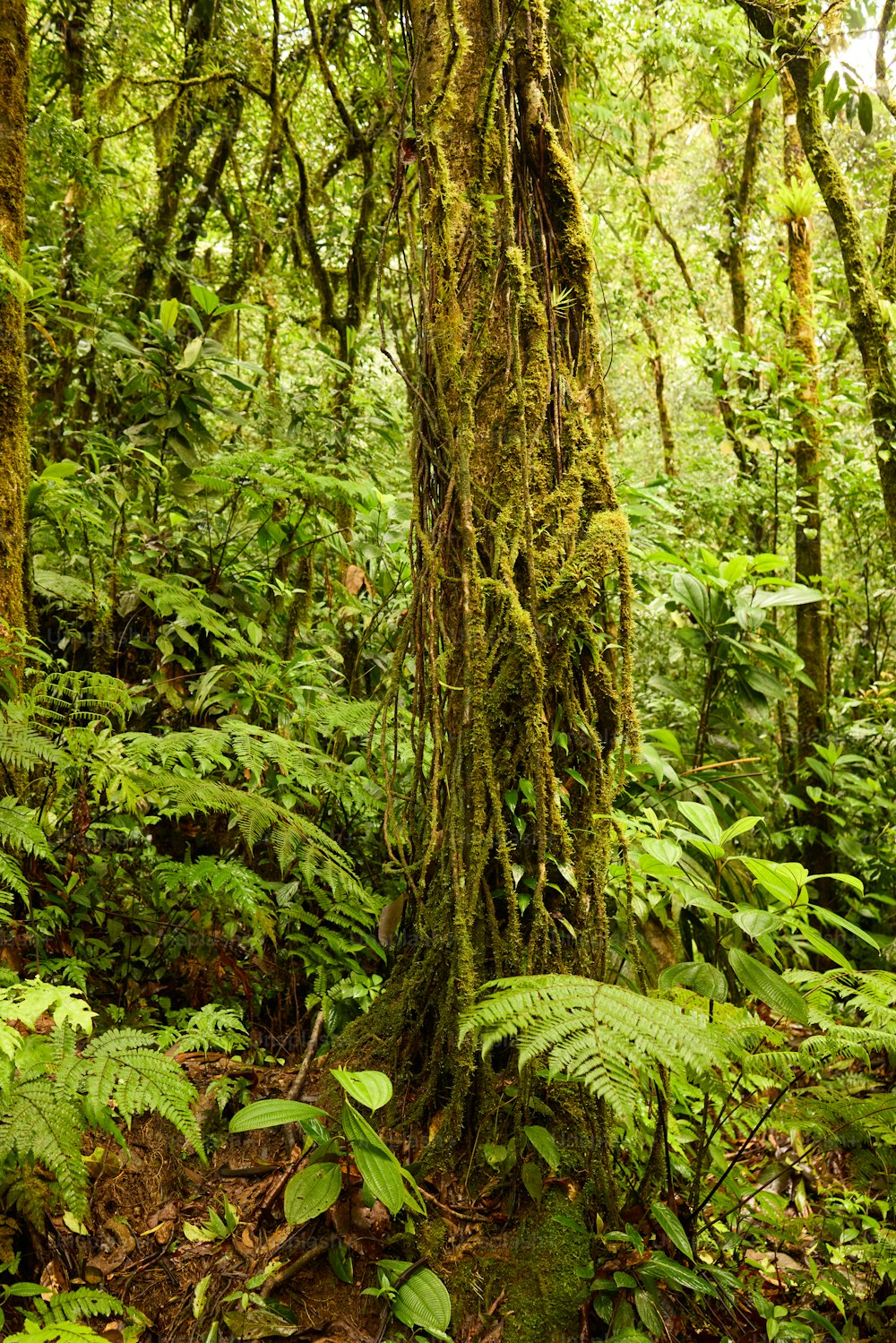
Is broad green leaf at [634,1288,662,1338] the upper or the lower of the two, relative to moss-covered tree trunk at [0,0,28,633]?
lower

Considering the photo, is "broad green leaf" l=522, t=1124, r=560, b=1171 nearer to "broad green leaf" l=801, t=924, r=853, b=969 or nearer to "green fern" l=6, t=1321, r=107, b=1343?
"broad green leaf" l=801, t=924, r=853, b=969

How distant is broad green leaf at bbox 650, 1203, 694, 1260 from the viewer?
1774mm

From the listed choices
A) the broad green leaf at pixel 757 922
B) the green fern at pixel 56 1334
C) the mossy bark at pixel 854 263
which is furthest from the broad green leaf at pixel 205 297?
the green fern at pixel 56 1334

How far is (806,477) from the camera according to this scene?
505 cm

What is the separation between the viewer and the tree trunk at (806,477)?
4.68 m

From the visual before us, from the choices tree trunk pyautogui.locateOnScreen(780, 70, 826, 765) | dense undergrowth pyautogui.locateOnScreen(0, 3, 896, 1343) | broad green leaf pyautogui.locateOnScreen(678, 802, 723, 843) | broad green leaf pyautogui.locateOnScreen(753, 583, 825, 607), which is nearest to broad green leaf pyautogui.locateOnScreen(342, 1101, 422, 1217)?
dense undergrowth pyautogui.locateOnScreen(0, 3, 896, 1343)

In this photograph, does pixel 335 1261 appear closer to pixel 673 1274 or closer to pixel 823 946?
pixel 673 1274

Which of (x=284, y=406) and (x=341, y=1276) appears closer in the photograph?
(x=341, y=1276)

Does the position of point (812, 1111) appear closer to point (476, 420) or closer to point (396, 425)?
point (476, 420)

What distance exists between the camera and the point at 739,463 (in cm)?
568

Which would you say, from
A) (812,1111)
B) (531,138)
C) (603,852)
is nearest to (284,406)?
(531,138)

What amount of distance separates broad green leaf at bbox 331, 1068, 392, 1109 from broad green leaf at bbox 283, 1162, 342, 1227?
0.75 feet

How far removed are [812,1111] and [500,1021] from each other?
3.14ft

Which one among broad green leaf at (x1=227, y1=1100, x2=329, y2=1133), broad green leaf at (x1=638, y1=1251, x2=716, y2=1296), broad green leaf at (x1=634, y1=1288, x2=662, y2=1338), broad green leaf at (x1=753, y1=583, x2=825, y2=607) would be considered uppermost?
→ broad green leaf at (x1=753, y1=583, x2=825, y2=607)
